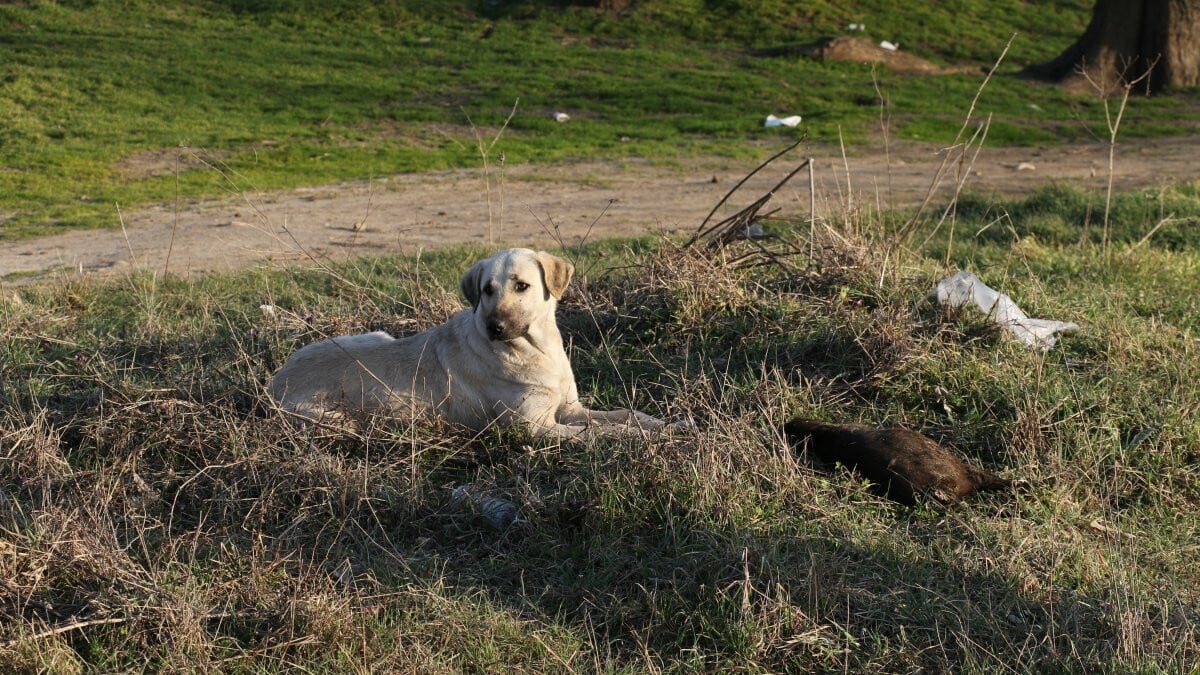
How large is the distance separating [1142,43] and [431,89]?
1148 cm

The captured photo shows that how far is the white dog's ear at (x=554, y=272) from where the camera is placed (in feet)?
17.1

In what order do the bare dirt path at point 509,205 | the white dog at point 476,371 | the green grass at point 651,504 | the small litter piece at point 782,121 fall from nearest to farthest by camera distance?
1. the green grass at point 651,504
2. the white dog at point 476,371
3. the bare dirt path at point 509,205
4. the small litter piece at point 782,121

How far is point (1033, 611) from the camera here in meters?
3.95

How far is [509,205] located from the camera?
38.8ft

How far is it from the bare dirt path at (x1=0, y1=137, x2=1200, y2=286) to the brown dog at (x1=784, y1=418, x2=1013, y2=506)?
3.09m

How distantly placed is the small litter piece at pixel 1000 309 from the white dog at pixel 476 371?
1991 mm

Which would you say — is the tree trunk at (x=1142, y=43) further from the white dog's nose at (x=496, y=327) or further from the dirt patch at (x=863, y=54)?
the white dog's nose at (x=496, y=327)

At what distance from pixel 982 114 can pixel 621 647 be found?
16.0m

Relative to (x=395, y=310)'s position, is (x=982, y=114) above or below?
below

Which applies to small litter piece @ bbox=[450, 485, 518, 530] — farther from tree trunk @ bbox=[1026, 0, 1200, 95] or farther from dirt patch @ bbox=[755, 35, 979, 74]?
dirt patch @ bbox=[755, 35, 979, 74]

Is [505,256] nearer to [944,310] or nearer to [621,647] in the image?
[621,647]

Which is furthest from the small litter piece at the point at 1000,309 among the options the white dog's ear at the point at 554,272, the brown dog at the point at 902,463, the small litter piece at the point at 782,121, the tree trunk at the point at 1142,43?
the tree trunk at the point at 1142,43

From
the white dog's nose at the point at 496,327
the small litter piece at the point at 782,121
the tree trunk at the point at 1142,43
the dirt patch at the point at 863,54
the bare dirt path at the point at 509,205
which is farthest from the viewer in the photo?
the dirt patch at the point at 863,54

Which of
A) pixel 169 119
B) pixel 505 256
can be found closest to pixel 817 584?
pixel 505 256
